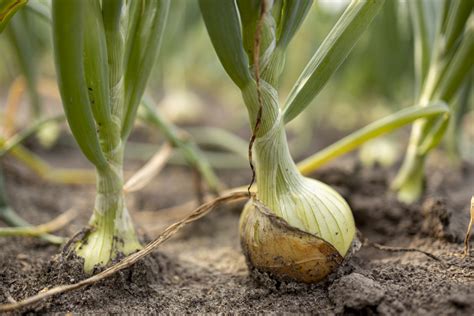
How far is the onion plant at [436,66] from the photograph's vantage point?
0.97 metres

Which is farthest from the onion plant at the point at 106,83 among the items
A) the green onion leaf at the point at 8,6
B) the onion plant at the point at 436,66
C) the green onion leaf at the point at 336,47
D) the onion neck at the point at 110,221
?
the onion plant at the point at 436,66

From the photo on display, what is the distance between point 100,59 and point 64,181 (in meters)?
0.90

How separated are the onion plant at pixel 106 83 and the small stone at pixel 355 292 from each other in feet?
1.04

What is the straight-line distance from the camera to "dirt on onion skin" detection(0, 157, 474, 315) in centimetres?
66

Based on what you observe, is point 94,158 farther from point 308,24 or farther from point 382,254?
point 308,24

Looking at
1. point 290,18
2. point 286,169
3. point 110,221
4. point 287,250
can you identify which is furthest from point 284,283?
point 290,18

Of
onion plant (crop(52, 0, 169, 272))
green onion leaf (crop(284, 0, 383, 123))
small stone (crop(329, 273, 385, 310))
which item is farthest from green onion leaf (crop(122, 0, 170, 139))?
small stone (crop(329, 273, 385, 310))

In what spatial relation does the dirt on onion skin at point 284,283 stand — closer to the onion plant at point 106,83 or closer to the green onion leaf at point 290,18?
the onion plant at point 106,83

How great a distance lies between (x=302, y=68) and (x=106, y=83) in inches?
62.4

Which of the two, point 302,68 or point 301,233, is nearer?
point 301,233

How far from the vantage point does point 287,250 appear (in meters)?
0.72

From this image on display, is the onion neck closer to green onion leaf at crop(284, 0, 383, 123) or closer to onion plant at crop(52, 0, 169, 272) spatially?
onion plant at crop(52, 0, 169, 272)

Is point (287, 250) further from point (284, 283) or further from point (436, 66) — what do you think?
point (436, 66)

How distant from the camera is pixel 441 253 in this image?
826mm
